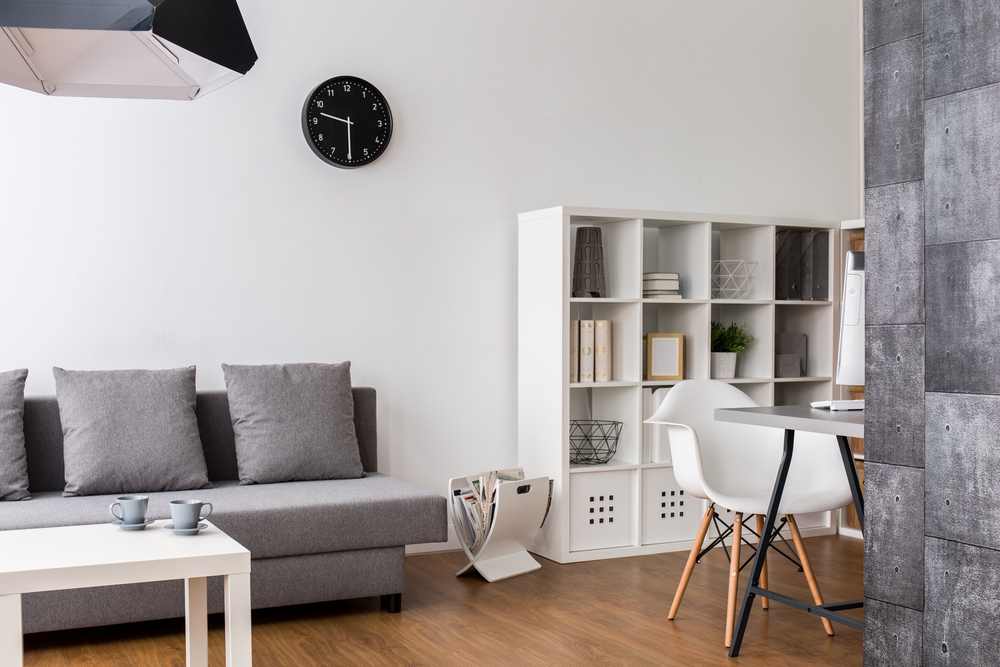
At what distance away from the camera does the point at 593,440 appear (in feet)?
14.2

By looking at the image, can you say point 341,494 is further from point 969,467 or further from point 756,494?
point 969,467

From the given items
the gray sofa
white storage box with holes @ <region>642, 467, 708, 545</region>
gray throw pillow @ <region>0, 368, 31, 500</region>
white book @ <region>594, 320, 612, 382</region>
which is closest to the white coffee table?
the gray sofa

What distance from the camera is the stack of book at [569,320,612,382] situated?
13.5 feet

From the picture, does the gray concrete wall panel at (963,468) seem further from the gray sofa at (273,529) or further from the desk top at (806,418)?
the gray sofa at (273,529)

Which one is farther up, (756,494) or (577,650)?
(756,494)

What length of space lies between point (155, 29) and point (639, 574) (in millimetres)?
2902

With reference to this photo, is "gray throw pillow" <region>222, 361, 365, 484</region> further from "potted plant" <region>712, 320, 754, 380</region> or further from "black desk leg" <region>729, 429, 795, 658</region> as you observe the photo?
"potted plant" <region>712, 320, 754, 380</region>

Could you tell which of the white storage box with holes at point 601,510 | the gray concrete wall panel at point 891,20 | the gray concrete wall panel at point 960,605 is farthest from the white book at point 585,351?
the gray concrete wall panel at point 960,605

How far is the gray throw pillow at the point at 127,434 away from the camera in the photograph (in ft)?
10.6

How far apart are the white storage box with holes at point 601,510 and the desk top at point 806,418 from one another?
126cm

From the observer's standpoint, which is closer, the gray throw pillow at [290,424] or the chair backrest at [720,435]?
the chair backrest at [720,435]

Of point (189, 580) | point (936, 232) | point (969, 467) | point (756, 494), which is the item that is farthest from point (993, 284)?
point (189, 580)

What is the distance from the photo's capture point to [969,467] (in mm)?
2018

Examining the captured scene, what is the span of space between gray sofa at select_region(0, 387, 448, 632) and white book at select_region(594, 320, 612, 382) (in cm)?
112
